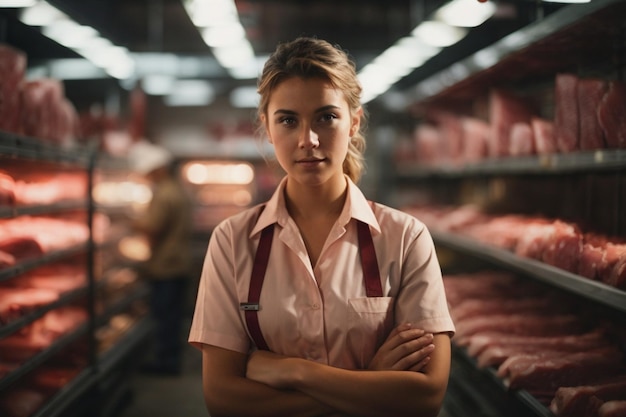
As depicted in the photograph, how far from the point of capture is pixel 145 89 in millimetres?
7531

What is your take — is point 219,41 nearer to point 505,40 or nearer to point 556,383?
point 505,40

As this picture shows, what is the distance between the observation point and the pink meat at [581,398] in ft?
7.17

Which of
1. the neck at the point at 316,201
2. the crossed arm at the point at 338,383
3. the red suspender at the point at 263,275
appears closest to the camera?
the crossed arm at the point at 338,383

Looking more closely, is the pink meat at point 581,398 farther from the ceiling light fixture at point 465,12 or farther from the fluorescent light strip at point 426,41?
the ceiling light fixture at point 465,12

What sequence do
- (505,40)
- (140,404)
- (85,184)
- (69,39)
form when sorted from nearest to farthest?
(505,40) → (69,39) → (85,184) → (140,404)

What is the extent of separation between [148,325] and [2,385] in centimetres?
309

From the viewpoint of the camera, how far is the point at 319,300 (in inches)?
70.0

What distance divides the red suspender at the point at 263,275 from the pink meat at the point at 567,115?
1.51 m

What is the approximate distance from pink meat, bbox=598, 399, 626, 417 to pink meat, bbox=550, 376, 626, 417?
0.23ft

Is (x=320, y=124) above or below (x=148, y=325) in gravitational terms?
above

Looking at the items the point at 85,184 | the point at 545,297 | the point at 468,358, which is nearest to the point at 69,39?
the point at 85,184

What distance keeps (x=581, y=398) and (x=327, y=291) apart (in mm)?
1219

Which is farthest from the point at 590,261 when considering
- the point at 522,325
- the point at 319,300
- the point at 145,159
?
the point at 145,159

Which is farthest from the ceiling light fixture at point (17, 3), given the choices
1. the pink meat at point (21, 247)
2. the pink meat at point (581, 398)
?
the pink meat at point (581, 398)
